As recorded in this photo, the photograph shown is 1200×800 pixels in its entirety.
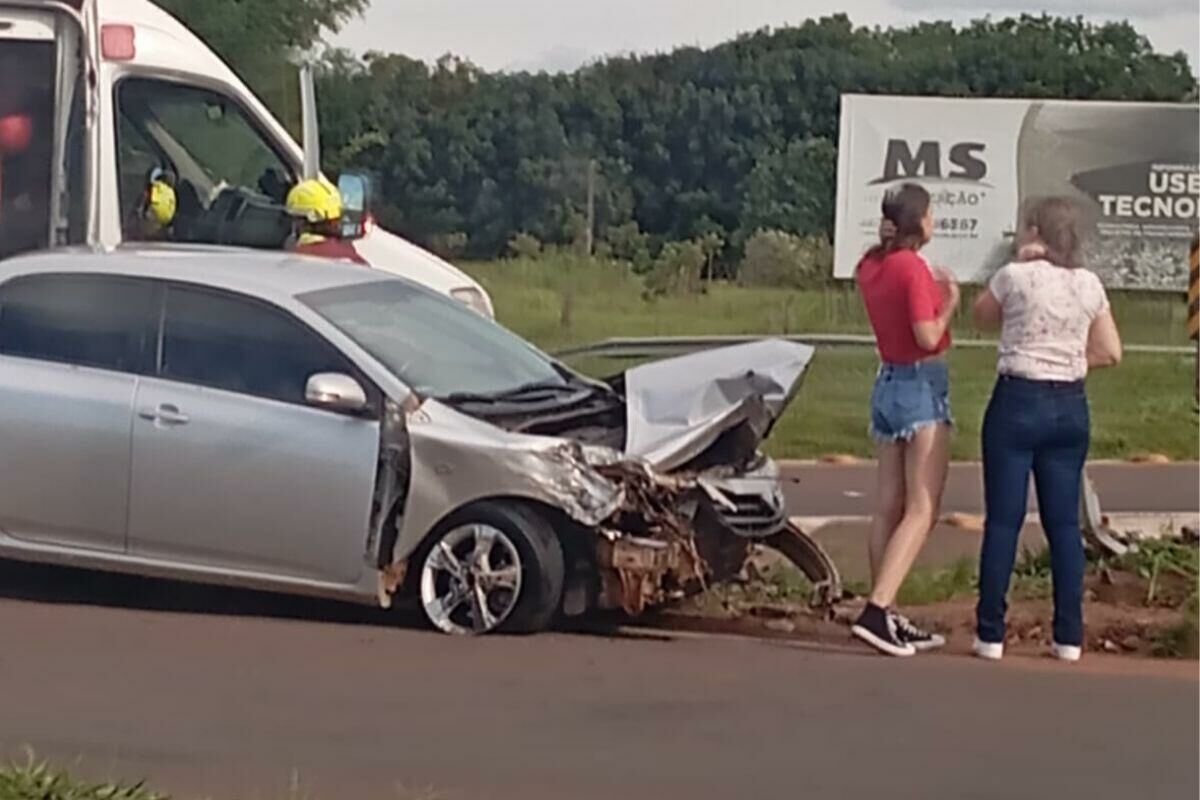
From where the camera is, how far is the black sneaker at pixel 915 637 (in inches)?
397

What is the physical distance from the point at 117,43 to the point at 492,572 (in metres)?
3.19

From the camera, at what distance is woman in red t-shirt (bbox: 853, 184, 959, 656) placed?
10039mm

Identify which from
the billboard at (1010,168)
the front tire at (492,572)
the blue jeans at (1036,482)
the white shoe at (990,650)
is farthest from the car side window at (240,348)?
the billboard at (1010,168)

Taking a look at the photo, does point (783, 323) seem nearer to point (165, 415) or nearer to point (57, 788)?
point (165, 415)

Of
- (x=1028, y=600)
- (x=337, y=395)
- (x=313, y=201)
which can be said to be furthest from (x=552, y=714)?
(x=313, y=201)

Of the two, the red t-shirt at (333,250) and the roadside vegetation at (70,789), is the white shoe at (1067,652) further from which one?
the red t-shirt at (333,250)

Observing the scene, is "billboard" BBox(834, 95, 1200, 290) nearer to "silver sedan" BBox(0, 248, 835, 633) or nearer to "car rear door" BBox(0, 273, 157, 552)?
"silver sedan" BBox(0, 248, 835, 633)

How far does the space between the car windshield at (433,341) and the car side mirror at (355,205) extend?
830 mm

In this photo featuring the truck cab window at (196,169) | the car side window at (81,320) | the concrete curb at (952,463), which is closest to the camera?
the car side window at (81,320)

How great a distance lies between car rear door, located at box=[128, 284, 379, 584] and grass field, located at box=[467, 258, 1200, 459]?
5.47 ft

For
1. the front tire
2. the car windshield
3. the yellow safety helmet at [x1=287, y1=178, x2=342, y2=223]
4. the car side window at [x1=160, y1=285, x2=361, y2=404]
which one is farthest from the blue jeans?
the yellow safety helmet at [x1=287, y1=178, x2=342, y2=223]

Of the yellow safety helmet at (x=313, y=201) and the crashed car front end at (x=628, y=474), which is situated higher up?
the yellow safety helmet at (x=313, y=201)

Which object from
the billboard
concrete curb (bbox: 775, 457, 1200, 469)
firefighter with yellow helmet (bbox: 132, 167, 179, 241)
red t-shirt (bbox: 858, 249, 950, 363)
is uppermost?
the billboard

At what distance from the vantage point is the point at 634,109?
12070 millimetres
